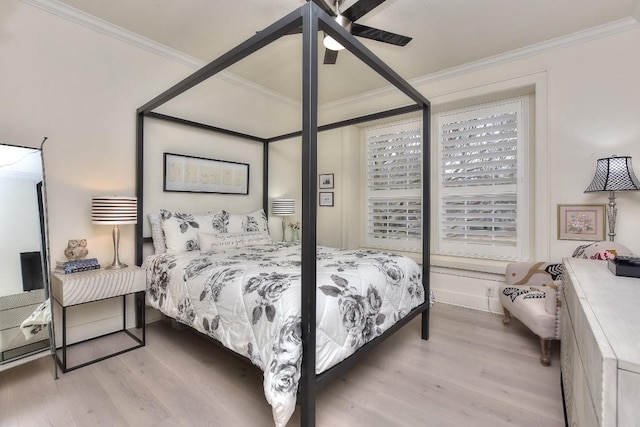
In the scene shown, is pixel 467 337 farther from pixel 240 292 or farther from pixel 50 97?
pixel 50 97

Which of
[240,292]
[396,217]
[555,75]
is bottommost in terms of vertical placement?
[240,292]

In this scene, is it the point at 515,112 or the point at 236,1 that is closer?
the point at 236,1

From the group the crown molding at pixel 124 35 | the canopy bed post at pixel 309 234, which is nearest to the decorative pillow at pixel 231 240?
the canopy bed post at pixel 309 234

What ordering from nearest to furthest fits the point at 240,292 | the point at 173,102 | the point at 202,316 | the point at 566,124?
the point at 240,292 → the point at 202,316 → the point at 566,124 → the point at 173,102

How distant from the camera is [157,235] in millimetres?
2709

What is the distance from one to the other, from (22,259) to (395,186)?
12.1 ft

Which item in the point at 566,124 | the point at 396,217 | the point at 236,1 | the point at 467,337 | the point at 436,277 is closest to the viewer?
the point at 236,1

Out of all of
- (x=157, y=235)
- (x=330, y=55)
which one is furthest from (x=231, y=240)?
(x=330, y=55)

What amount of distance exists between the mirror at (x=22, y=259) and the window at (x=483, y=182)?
3.71 meters

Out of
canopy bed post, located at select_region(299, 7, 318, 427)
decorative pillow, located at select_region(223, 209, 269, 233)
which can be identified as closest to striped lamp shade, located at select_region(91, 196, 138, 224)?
decorative pillow, located at select_region(223, 209, 269, 233)

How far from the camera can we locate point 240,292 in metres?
1.67

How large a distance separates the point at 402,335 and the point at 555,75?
2.79m

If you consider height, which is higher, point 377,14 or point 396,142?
point 377,14

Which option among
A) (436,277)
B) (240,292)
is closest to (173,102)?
(240,292)
